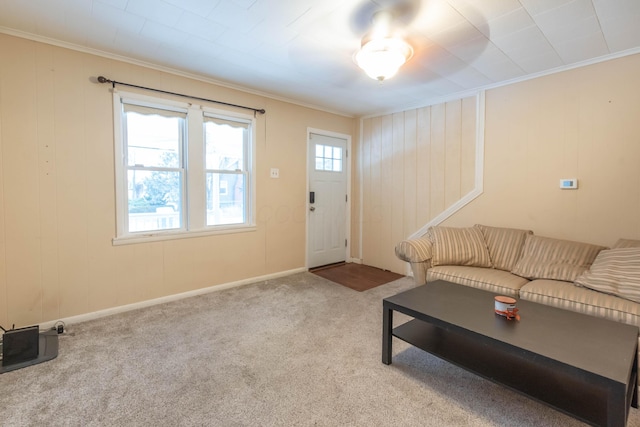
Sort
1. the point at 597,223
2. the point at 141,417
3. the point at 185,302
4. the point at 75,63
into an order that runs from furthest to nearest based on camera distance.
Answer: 1. the point at 185,302
2. the point at 597,223
3. the point at 75,63
4. the point at 141,417

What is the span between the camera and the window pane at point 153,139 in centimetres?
290

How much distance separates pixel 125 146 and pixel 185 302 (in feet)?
5.43

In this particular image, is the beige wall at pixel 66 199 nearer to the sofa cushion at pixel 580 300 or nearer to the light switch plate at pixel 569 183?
the sofa cushion at pixel 580 300

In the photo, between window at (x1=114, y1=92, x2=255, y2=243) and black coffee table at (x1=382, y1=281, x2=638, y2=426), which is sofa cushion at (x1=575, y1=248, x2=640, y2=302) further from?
window at (x1=114, y1=92, x2=255, y2=243)

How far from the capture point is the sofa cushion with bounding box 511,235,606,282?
2449 millimetres

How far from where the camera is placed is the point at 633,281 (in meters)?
1.97

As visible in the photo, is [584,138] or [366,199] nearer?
[584,138]

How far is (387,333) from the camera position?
201 cm

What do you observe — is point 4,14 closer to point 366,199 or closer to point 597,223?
point 366,199

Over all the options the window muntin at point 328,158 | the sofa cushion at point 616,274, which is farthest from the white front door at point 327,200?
the sofa cushion at point 616,274

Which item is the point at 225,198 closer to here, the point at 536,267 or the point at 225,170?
the point at 225,170

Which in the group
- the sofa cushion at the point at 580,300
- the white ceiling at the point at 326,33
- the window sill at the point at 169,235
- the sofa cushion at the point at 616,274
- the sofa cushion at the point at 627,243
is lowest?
the sofa cushion at the point at 580,300

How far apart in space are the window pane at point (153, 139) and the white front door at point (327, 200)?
1.81 meters

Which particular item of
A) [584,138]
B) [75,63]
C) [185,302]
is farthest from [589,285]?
[75,63]
